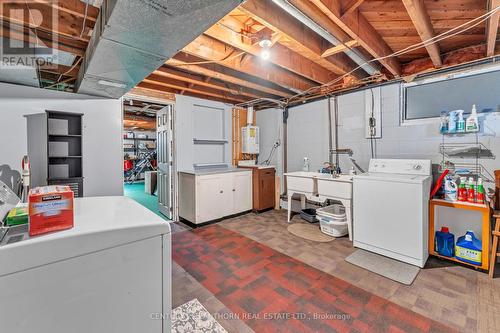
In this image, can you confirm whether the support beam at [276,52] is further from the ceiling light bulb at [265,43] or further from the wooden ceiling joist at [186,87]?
the wooden ceiling joist at [186,87]

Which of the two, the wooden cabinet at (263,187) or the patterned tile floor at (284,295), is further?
the wooden cabinet at (263,187)

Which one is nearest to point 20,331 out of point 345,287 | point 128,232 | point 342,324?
point 128,232

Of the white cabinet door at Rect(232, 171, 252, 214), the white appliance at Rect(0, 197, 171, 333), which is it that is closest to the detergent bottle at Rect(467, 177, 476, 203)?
the white appliance at Rect(0, 197, 171, 333)

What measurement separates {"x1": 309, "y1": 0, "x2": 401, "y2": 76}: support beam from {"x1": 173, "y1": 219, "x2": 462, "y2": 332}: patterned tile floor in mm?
2207

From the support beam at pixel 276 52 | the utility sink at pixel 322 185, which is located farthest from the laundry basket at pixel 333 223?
the support beam at pixel 276 52

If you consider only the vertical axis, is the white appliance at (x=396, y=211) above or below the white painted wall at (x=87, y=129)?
below

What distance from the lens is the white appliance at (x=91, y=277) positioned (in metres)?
0.71

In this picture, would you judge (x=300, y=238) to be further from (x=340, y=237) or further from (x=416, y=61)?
(x=416, y=61)

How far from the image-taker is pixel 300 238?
10.00 feet

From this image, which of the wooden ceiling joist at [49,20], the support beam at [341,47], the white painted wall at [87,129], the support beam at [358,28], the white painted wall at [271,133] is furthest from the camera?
the white painted wall at [271,133]

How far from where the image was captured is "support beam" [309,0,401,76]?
5.21ft

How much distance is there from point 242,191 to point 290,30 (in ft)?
9.32

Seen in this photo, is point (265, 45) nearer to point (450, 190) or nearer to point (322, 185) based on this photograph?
point (322, 185)

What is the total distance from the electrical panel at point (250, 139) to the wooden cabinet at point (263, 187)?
1.60ft
